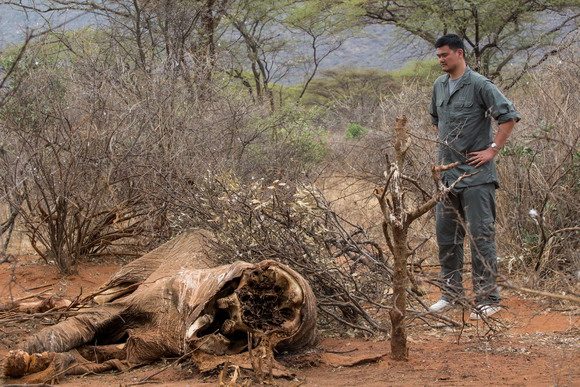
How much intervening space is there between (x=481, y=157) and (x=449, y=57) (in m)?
0.68

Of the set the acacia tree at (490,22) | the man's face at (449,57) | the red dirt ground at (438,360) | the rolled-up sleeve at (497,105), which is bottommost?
the red dirt ground at (438,360)

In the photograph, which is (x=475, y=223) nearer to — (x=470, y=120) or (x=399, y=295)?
(x=470, y=120)

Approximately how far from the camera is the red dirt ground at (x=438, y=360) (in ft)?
13.9

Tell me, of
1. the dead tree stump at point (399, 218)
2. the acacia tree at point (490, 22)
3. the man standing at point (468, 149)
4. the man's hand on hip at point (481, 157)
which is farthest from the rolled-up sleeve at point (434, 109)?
the acacia tree at point (490, 22)

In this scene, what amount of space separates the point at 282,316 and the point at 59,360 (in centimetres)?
114

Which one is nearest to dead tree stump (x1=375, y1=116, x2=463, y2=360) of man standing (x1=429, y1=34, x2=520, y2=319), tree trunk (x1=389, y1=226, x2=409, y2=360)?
tree trunk (x1=389, y1=226, x2=409, y2=360)

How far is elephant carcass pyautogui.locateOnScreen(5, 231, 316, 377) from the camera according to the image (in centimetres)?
446

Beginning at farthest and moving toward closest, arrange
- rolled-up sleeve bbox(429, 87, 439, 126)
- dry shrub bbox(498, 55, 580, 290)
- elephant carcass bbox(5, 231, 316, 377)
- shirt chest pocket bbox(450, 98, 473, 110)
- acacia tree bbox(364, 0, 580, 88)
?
acacia tree bbox(364, 0, 580, 88) < dry shrub bbox(498, 55, 580, 290) < rolled-up sleeve bbox(429, 87, 439, 126) < shirt chest pocket bbox(450, 98, 473, 110) < elephant carcass bbox(5, 231, 316, 377)

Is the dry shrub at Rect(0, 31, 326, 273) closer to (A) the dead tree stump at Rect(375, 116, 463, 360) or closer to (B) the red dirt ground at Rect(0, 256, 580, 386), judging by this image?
(B) the red dirt ground at Rect(0, 256, 580, 386)

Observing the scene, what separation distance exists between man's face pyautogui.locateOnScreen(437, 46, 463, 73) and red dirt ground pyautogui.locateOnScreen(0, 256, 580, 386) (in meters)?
1.55

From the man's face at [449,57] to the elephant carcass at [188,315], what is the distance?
6.19ft

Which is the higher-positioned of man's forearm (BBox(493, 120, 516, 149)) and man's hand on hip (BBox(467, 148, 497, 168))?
man's forearm (BBox(493, 120, 516, 149))

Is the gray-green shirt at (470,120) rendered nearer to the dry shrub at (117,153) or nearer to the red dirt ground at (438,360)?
the red dirt ground at (438,360)

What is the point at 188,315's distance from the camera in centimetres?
465
